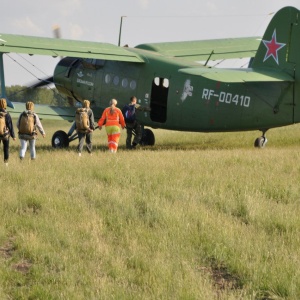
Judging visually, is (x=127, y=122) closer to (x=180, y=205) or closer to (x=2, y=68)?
(x=2, y=68)

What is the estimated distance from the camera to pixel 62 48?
1941 centimetres

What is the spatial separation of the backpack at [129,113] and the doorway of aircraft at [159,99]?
38.5 inches

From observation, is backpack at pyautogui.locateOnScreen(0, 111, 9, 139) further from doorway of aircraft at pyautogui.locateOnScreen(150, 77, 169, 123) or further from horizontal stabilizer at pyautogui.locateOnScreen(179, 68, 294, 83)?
doorway of aircraft at pyautogui.locateOnScreen(150, 77, 169, 123)

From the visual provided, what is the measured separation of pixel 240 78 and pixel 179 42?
318 inches

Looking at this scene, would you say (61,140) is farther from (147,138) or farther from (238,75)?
(238,75)

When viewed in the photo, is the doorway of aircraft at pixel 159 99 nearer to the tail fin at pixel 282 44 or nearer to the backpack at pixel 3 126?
the tail fin at pixel 282 44

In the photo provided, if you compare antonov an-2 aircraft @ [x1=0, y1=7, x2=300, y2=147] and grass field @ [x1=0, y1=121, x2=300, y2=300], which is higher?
antonov an-2 aircraft @ [x1=0, y1=7, x2=300, y2=147]

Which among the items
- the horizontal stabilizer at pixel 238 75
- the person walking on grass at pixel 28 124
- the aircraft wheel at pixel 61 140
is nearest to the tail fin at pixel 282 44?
the horizontal stabilizer at pixel 238 75

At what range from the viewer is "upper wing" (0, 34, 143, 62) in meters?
18.4

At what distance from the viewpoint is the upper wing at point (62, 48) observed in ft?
60.3

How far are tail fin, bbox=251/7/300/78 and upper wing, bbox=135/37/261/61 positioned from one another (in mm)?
5433

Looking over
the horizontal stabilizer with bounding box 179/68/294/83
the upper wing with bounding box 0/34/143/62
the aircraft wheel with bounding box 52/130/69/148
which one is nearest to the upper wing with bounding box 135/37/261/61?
the upper wing with bounding box 0/34/143/62

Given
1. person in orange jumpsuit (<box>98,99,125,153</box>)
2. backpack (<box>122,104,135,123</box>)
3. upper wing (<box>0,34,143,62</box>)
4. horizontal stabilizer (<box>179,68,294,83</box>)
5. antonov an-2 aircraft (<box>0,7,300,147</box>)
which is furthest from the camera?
backpack (<box>122,104,135,123</box>)

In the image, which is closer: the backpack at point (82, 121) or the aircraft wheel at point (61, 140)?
the backpack at point (82, 121)
